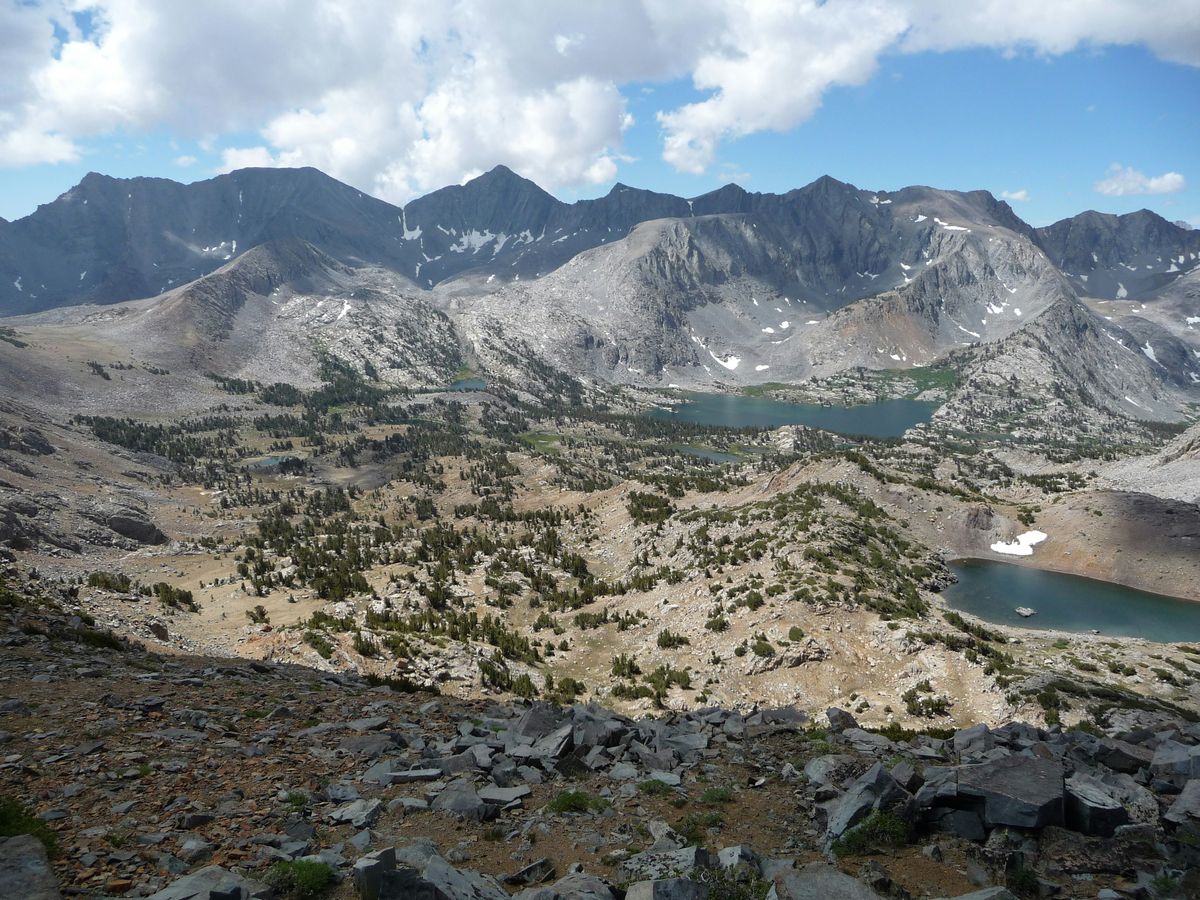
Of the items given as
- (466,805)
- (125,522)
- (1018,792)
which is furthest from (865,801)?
(125,522)

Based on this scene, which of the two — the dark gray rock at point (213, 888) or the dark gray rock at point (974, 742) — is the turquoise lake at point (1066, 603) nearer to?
the dark gray rock at point (974, 742)

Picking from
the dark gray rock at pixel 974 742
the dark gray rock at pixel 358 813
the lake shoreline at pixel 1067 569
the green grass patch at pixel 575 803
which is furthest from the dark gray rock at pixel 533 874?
the lake shoreline at pixel 1067 569

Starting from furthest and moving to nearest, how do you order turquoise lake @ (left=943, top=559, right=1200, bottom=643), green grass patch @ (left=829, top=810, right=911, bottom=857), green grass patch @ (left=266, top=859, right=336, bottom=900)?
turquoise lake @ (left=943, top=559, right=1200, bottom=643) < green grass patch @ (left=829, top=810, right=911, bottom=857) < green grass patch @ (left=266, top=859, right=336, bottom=900)

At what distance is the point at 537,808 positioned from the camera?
1325cm

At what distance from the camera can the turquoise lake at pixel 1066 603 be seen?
62062 millimetres

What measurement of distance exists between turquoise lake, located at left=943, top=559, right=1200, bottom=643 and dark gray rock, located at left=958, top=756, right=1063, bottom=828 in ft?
183

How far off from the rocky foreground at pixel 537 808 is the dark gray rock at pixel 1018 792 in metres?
0.05

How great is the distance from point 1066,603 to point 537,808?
248ft

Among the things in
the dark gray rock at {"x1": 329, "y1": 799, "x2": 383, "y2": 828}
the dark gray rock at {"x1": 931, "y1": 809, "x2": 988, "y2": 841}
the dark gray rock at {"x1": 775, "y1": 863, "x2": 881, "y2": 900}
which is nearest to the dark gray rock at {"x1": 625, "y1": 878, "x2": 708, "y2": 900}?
the dark gray rock at {"x1": 775, "y1": 863, "x2": 881, "y2": 900}

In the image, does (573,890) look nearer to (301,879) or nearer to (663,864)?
(663,864)

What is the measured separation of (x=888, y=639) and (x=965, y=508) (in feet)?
174

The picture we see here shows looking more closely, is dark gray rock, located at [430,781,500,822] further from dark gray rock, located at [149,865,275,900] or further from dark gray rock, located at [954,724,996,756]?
dark gray rock, located at [954,724,996,756]

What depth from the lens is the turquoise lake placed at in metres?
62.1

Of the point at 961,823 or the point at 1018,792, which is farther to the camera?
the point at 1018,792
